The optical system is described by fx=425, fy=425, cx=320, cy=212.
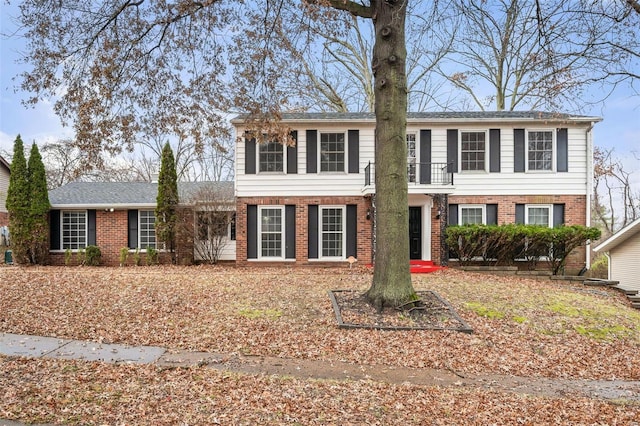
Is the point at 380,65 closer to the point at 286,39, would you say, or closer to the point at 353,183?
the point at 286,39

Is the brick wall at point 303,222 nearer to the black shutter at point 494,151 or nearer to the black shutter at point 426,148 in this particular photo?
the black shutter at point 426,148

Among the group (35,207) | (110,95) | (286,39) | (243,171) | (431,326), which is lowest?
(431,326)

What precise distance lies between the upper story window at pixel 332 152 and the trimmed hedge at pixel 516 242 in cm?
432

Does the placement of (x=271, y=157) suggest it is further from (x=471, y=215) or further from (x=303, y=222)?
(x=471, y=215)

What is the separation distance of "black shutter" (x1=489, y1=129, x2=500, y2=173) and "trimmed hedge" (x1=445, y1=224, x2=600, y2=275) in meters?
2.24

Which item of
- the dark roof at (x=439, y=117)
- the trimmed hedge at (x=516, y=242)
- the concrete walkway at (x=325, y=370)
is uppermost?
the dark roof at (x=439, y=117)

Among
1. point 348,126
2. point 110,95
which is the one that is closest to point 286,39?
point 110,95

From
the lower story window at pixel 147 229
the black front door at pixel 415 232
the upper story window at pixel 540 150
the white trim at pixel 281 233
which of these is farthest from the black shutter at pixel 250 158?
the upper story window at pixel 540 150

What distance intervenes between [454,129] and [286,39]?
7.66m

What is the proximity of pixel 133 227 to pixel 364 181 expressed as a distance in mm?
9474

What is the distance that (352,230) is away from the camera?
48.1 ft

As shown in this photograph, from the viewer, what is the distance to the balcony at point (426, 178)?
13688mm

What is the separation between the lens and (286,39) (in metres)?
9.36

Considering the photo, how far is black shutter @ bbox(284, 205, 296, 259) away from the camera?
14.6 meters
